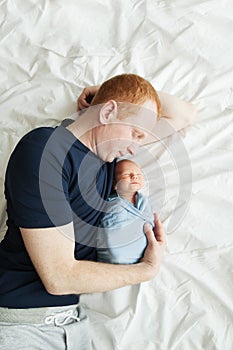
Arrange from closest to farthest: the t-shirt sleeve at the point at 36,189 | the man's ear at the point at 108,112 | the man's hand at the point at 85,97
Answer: the t-shirt sleeve at the point at 36,189, the man's ear at the point at 108,112, the man's hand at the point at 85,97

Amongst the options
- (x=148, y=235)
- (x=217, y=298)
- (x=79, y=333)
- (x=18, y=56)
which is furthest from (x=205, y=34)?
(x=79, y=333)

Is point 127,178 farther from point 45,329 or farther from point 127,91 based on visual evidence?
point 45,329

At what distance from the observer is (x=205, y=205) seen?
123 centimetres

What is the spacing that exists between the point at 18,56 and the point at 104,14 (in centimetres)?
33

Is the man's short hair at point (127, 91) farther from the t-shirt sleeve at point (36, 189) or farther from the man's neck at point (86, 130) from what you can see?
the t-shirt sleeve at point (36, 189)

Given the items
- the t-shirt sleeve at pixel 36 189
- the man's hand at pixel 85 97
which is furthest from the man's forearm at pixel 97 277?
the man's hand at pixel 85 97

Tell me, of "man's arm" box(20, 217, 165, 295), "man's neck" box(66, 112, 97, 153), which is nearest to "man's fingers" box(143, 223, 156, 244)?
"man's arm" box(20, 217, 165, 295)

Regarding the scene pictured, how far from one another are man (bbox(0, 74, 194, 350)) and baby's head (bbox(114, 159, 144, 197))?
0.9 inches

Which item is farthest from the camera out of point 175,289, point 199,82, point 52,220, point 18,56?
point 18,56

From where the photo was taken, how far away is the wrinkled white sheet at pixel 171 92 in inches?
42.4

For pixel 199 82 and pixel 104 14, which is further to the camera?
pixel 104 14

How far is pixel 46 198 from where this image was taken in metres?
1.00

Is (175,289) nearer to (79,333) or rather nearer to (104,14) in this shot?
(79,333)

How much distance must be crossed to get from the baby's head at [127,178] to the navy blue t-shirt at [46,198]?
0.07 ft
